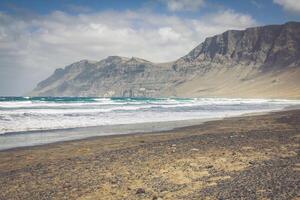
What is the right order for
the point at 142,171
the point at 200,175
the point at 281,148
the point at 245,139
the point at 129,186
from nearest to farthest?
the point at 129,186 < the point at 200,175 < the point at 142,171 < the point at 281,148 < the point at 245,139

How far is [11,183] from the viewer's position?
32.8 ft

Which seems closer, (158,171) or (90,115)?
(158,171)

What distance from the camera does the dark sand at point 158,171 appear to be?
8336mm

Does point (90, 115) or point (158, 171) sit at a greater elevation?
point (90, 115)

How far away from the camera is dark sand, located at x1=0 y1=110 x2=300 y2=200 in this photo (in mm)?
8336

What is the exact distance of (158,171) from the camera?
410 inches

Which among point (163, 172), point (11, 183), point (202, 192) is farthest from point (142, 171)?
point (11, 183)

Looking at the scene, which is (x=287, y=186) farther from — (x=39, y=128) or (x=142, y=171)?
(x=39, y=128)

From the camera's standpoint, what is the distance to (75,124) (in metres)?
28.1

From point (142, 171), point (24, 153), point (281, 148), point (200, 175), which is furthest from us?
point (24, 153)

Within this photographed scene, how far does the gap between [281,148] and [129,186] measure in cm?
703

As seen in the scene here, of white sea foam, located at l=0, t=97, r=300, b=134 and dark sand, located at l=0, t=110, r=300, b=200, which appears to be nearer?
dark sand, located at l=0, t=110, r=300, b=200

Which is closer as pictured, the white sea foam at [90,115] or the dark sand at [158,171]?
the dark sand at [158,171]

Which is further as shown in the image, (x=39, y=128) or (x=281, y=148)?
(x=39, y=128)
